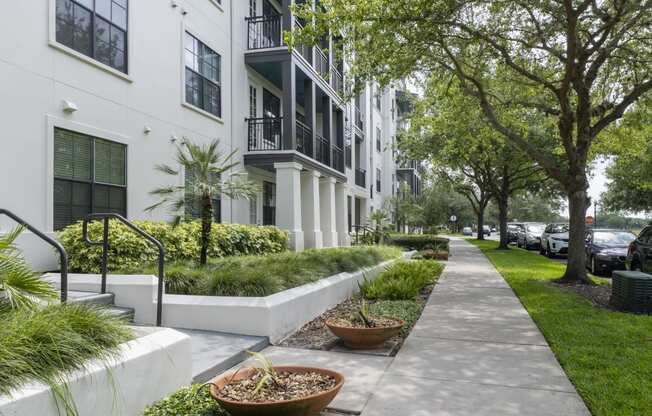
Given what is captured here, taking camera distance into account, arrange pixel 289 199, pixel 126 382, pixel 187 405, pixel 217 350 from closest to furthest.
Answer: pixel 126 382
pixel 187 405
pixel 217 350
pixel 289 199

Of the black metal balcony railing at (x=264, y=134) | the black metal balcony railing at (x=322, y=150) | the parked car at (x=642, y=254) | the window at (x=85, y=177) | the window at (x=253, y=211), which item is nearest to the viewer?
the window at (x=85, y=177)

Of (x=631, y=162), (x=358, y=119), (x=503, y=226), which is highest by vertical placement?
(x=358, y=119)

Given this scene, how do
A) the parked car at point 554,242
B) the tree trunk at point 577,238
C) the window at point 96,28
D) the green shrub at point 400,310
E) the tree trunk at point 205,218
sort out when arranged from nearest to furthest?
the green shrub at point 400,310 → the tree trunk at point 205,218 → the window at point 96,28 → the tree trunk at point 577,238 → the parked car at point 554,242

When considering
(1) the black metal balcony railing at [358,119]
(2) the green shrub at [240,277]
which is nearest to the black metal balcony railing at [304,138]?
(2) the green shrub at [240,277]

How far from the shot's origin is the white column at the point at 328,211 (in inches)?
819

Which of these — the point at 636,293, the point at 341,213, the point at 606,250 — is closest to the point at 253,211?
the point at 341,213

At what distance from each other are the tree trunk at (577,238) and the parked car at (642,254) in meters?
1.22

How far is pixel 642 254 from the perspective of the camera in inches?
471

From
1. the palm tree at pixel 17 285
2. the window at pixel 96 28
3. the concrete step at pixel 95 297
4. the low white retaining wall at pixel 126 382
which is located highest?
the window at pixel 96 28

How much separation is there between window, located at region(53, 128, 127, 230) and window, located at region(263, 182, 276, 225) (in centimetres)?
762

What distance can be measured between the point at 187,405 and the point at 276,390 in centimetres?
73

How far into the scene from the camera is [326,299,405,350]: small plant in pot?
20.1ft

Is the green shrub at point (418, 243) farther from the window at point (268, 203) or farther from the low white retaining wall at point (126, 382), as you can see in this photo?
the low white retaining wall at point (126, 382)

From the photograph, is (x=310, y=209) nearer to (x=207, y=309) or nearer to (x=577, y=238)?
(x=577, y=238)
